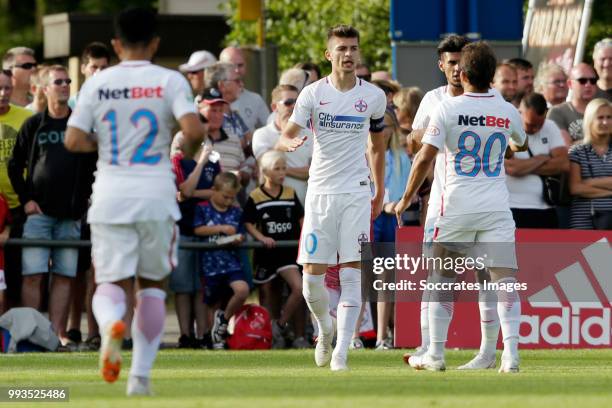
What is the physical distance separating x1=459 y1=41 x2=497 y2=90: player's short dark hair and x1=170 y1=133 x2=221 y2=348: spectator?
4.77 meters

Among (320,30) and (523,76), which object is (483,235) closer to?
(523,76)

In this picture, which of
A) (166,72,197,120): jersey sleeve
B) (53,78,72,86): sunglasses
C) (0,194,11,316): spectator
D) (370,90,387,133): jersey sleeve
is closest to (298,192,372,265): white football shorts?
(370,90,387,133): jersey sleeve

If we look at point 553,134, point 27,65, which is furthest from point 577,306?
point 27,65

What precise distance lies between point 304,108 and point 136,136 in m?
2.77

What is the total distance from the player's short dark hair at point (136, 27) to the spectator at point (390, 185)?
611 centimetres

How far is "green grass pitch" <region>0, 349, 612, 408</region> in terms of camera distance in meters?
9.34

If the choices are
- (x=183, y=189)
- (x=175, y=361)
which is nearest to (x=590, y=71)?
(x=183, y=189)

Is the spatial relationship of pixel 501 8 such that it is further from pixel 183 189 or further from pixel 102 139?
pixel 102 139

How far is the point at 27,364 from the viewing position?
45.0 feet

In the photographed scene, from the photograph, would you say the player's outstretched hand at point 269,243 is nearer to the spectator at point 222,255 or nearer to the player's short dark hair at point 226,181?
the spectator at point 222,255

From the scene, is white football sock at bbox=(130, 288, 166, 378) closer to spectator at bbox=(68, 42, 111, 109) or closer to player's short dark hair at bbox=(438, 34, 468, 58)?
player's short dark hair at bbox=(438, 34, 468, 58)

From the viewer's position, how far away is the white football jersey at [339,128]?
12.4 m

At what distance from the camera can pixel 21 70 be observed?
55.9ft

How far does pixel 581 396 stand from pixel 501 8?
10.0m
